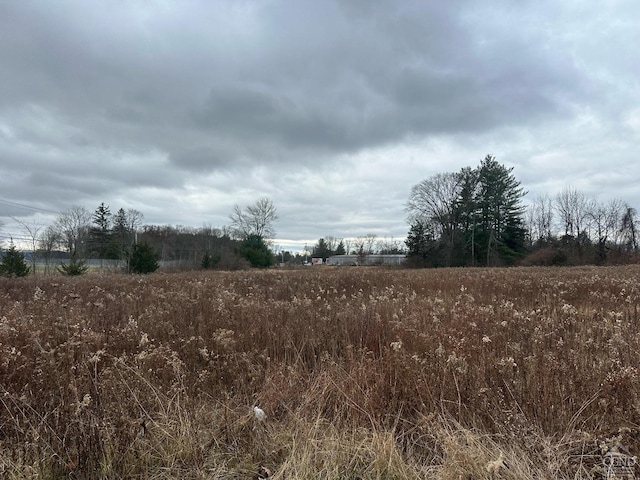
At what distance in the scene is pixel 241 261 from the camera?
4581 centimetres

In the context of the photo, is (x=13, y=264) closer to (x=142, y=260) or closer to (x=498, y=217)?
(x=142, y=260)

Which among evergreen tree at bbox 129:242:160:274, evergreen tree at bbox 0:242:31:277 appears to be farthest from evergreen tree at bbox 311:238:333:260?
evergreen tree at bbox 0:242:31:277

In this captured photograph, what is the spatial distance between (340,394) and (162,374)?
6.19 feet

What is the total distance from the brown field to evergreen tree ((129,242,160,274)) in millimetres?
28518

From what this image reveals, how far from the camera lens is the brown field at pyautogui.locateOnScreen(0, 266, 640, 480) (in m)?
2.44

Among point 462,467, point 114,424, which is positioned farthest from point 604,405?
point 114,424

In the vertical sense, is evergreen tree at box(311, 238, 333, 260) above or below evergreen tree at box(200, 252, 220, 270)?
above

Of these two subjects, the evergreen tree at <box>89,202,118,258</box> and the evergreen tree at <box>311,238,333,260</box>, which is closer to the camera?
the evergreen tree at <box>89,202,118,258</box>

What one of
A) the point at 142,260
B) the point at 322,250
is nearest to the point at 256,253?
the point at 142,260

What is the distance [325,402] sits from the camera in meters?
3.30

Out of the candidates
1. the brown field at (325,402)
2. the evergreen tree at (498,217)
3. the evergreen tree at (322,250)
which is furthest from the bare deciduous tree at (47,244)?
the evergreen tree at (322,250)

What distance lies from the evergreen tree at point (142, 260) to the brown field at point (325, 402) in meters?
28.5

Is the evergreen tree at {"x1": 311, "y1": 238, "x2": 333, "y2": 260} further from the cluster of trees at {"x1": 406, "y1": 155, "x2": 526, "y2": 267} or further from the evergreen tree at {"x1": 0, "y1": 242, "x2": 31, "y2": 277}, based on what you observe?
the evergreen tree at {"x1": 0, "y1": 242, "x2": 31, "y2": 277}

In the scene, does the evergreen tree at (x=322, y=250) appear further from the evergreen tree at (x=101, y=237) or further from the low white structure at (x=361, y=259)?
the evergreen tree at (x=101, y=237)
